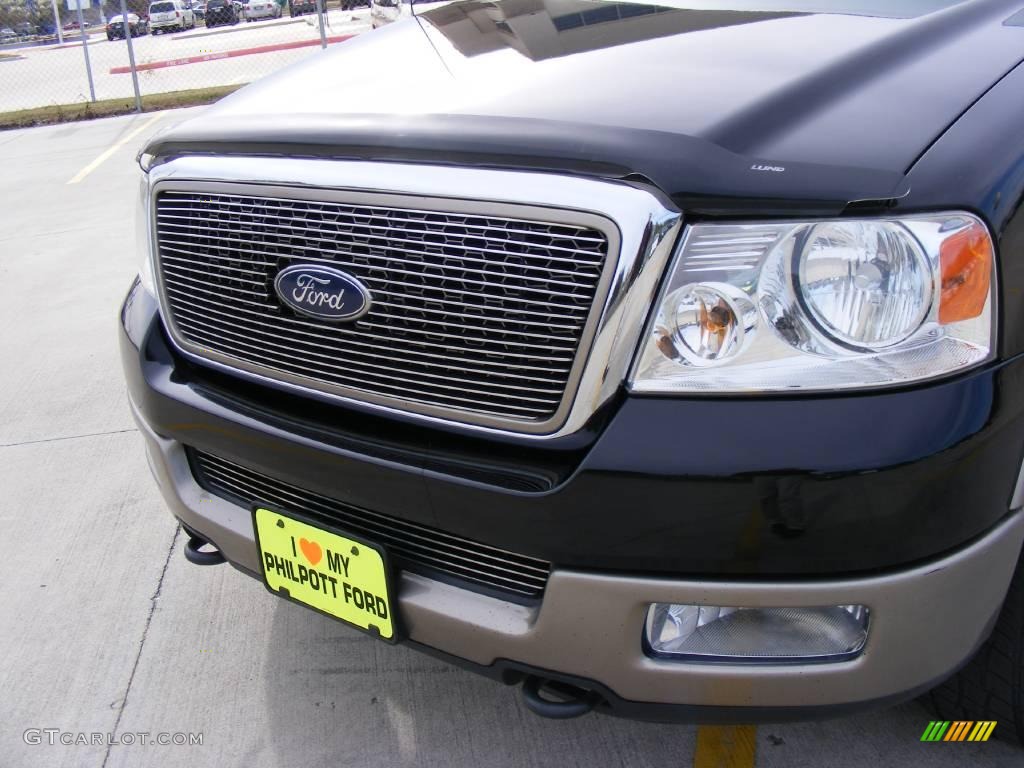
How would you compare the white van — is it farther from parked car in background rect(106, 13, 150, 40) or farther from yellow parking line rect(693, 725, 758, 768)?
yellow parking line rect(693, 725, 758, 768)

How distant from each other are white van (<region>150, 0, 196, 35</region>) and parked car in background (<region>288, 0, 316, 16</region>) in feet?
16.3

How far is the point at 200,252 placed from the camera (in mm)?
2004

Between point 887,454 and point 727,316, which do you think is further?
point 727,316

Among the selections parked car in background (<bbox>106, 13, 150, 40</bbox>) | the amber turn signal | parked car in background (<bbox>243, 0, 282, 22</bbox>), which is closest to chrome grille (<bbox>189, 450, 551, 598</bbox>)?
the amber turn signal

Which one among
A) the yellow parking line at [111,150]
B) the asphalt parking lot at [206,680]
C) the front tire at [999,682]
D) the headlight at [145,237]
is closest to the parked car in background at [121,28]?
the yellow parking line at [111,150]

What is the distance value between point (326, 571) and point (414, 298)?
61 centimetres

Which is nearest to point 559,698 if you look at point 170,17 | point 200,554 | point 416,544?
point 416,544

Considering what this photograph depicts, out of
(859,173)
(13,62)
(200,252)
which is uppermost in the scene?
(859,173)

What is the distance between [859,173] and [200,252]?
1.29 meters

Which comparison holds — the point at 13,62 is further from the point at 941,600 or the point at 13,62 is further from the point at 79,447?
the point at 941,600

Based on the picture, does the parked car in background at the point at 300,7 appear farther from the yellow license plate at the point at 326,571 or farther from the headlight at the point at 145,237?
the yellow license plate at the point at 326,571

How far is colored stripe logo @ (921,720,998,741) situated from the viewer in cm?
204

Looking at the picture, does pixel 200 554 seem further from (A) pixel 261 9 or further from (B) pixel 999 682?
(A) pixel 261 9

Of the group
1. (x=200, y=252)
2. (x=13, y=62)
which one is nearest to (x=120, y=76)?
(x=13, y=62)
